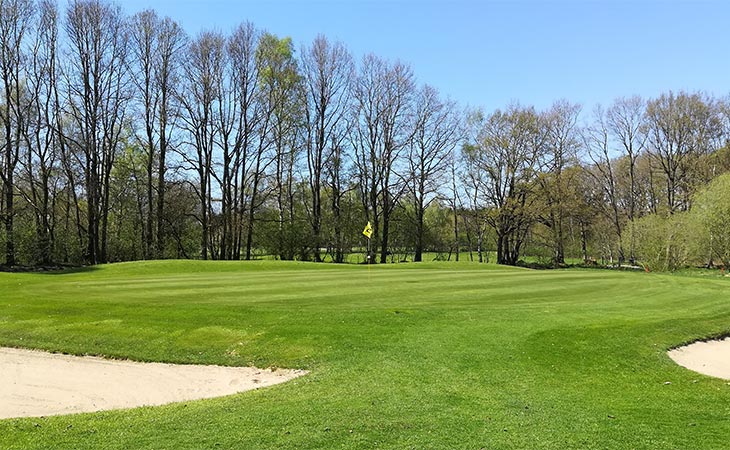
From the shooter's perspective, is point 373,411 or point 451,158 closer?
point 373,411

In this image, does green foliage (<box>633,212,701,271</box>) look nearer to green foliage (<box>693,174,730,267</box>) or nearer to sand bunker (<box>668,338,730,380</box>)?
green foliage (<box>693,174,730,267</box>)

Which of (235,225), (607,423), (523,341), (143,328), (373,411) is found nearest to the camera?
(607,423)

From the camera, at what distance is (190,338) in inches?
385

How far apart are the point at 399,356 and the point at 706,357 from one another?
692 centimetres

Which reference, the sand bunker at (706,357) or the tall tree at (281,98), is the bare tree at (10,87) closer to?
the tall tree at (281,98)

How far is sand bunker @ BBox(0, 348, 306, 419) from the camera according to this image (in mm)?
6891

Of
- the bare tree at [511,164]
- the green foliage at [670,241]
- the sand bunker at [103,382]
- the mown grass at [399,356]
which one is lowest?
the sand bunker at [103,382]

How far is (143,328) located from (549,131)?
4375cm

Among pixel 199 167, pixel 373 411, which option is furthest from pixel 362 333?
pixel 199 167

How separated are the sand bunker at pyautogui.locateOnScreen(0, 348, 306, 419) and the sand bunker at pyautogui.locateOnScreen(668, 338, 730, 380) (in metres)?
7.83

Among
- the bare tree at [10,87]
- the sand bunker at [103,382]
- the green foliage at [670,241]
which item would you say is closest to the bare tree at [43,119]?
the bare tree at [10,87]

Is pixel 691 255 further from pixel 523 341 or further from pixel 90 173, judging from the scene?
pixel 90 173

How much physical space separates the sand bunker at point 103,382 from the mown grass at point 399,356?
0.41m

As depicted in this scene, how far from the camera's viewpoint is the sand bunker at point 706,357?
8.80 m
